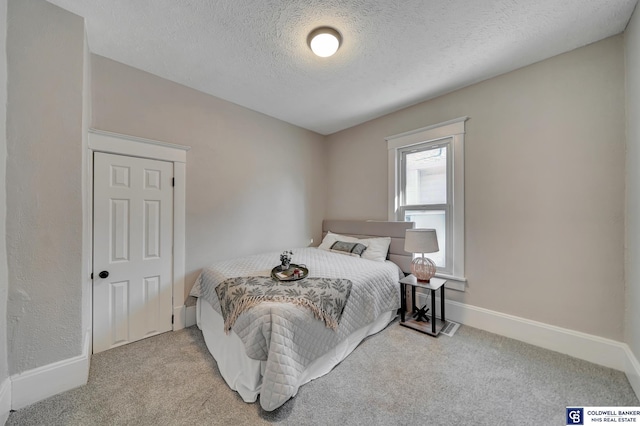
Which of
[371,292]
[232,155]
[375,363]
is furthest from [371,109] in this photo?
[375,363]

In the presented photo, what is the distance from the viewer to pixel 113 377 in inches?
69.9

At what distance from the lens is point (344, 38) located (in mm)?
1893

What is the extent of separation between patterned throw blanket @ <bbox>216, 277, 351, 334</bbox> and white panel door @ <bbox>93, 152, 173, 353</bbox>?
2.76ft

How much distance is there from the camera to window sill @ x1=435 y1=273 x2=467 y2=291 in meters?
2.61

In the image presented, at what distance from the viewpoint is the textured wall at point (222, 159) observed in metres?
2.27

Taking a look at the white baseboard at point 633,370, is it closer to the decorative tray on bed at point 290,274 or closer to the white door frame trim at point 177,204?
the decorative tray on bed at point 290,274

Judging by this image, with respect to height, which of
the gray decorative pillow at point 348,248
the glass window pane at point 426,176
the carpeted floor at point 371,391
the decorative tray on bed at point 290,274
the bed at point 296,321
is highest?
the glass window pane at point 426,176

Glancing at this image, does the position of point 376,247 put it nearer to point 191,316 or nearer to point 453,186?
point 453,186

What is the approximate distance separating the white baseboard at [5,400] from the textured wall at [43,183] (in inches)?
3.5

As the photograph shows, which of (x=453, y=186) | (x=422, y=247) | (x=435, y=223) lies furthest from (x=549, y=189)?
(x=422, y=247)

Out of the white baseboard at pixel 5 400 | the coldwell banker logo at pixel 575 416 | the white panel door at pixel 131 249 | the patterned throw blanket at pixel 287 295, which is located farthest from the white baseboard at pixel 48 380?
the coldwell banker logo at pixel 575 416

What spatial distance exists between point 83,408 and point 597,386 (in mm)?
3447

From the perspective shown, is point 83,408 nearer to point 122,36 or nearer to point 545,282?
point 122,36

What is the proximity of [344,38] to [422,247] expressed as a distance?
2.05m
